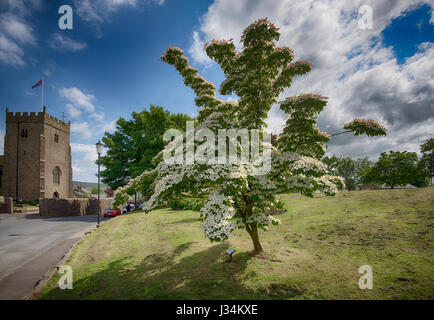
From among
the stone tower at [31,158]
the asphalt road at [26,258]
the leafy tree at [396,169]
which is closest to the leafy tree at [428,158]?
the leafy tree at [396,169]

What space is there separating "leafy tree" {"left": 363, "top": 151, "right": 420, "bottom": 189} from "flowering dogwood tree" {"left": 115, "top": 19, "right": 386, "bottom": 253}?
39646mm

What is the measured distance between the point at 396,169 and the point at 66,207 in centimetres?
5437

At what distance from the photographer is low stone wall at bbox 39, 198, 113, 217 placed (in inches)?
988

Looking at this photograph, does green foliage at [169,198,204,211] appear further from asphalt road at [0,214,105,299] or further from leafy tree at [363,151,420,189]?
leafy tree at [363,151,420,189]

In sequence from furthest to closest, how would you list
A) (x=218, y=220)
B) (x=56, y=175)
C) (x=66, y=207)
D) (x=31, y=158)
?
1. (x=56, y=175)
2. (x=31, y=158)
3. (x=66, y=207)
4. (x=218, y=220)

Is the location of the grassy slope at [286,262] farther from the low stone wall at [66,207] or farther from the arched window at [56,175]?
Answer: the arched window at [56,175]

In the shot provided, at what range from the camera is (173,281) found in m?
5.88

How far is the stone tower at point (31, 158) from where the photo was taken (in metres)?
35.9

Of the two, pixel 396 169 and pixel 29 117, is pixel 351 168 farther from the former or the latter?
pixel 29 117

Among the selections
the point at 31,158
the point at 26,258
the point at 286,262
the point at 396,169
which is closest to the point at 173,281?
the point at 286,262

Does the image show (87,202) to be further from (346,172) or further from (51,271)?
(346,172)

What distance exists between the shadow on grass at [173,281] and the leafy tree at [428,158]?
132 ft

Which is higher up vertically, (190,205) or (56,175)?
(56,175)
